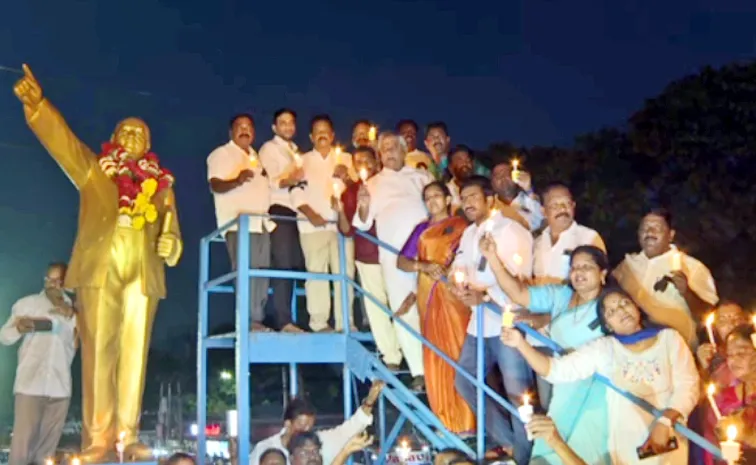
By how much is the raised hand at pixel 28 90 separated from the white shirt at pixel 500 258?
11.3ft

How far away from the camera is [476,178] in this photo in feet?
20.6

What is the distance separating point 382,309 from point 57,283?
3.57 meters

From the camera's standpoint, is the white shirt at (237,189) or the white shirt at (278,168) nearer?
the white shirt at (237,189)


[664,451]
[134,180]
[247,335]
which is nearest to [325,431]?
[247,335]

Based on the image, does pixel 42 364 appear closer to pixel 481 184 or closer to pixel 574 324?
pixel 481 184

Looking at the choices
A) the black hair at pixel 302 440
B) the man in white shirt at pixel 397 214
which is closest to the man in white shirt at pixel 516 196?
the man in white shirt at pixel 397 214

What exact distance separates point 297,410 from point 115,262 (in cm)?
199

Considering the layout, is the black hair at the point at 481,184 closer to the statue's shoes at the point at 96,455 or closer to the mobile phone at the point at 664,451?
the mobile phone at the point at 664,451

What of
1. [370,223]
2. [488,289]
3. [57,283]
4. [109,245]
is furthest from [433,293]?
[57,283]

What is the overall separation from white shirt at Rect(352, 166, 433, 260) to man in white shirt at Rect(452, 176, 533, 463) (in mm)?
961

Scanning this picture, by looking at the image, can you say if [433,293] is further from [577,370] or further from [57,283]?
[57,283]

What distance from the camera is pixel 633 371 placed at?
484 cm

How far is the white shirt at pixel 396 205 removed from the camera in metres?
7.18

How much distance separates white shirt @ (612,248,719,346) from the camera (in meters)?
5.93
